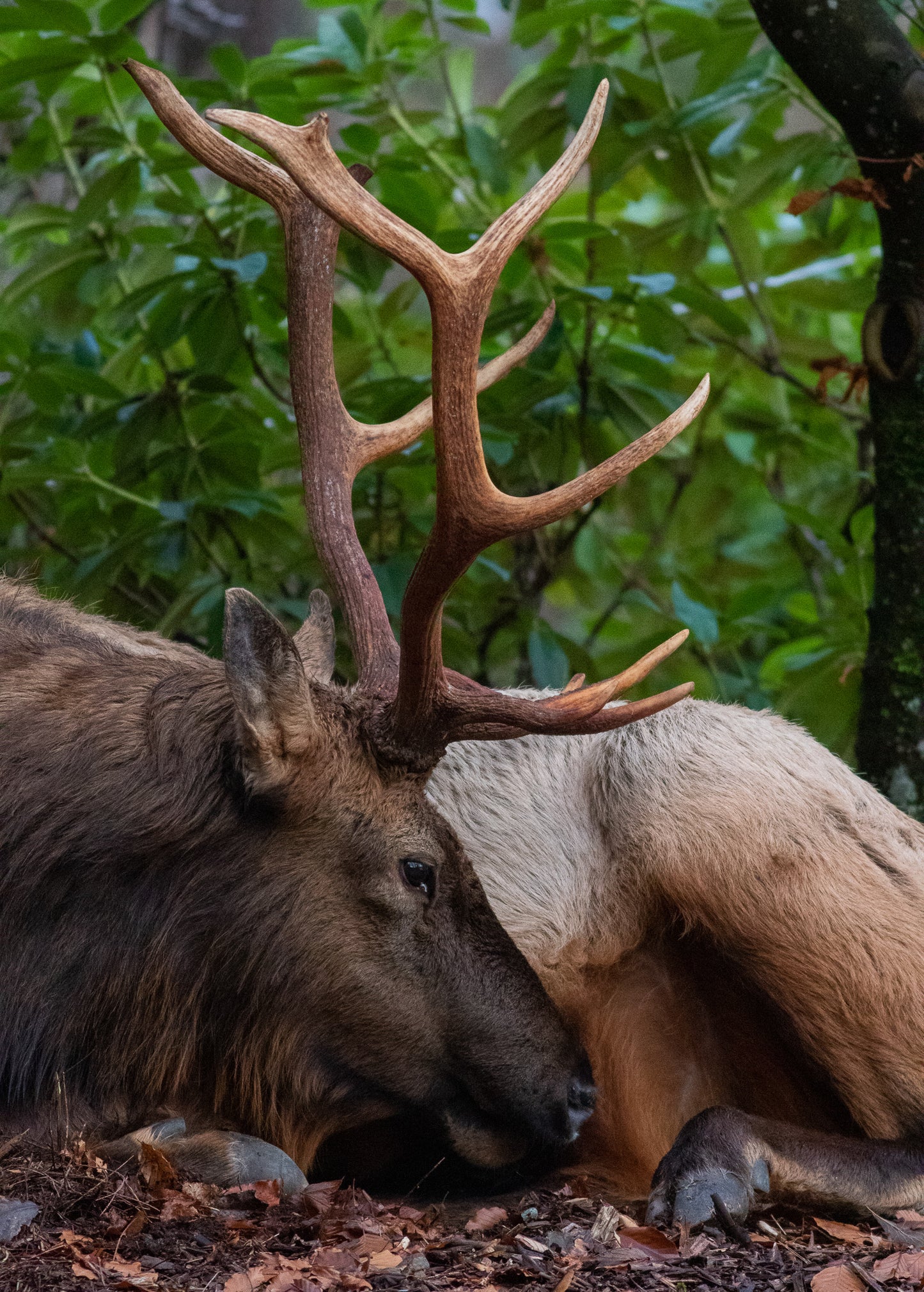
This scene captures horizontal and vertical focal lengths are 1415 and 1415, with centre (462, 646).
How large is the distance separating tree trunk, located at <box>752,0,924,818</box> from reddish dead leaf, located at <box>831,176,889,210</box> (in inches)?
1.2

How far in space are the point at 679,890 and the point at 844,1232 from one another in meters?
0.81

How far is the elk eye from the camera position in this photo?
2992mm

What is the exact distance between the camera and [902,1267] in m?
2.47

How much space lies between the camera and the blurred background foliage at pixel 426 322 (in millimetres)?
4852

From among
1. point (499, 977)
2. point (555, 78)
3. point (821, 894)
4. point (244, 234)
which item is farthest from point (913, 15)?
point (499, 977)

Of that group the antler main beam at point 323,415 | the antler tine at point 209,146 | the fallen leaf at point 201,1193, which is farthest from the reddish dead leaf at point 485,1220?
the antler tine at point 209,146

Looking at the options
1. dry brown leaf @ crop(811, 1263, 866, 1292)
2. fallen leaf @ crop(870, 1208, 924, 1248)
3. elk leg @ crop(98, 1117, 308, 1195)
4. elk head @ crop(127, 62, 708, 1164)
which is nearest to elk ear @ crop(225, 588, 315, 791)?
elk head @ crop(127, 62, 708, 1164)

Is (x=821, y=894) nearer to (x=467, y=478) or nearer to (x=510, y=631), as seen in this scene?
(x=467, y=478)

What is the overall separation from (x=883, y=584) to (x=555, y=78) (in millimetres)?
2300

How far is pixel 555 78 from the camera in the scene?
17.0ft

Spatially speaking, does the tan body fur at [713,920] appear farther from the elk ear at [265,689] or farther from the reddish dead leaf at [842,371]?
the reddish dead leaf at [842,371]

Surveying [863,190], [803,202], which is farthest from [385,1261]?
[803,202]

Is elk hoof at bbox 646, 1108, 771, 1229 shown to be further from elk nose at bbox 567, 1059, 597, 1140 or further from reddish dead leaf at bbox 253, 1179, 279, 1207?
reddish dead leaf at bbox 253, 1179, 279, 1207

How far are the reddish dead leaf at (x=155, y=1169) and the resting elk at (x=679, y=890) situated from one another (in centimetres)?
96
